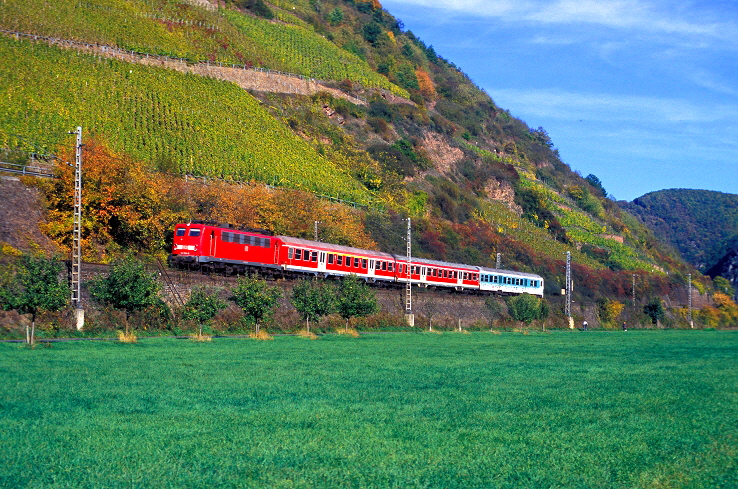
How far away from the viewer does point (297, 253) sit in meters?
44.6

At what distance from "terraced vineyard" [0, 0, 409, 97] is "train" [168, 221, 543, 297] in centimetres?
4126

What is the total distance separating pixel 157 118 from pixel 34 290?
134 ft

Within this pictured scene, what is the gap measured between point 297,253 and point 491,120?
120 m

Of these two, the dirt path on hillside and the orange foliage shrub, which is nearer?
the orange foliage shrub

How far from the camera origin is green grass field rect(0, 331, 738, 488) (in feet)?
30.3

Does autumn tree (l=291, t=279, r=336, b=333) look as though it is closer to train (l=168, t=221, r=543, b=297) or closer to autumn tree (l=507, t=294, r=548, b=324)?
train (l=168, t=221, r=543, b=297)

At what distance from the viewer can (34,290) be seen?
27.1 meters

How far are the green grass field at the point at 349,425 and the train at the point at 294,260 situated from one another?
1654 centimetres

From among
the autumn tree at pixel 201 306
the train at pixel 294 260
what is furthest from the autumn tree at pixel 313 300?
the autumn tree at pixel 201 306

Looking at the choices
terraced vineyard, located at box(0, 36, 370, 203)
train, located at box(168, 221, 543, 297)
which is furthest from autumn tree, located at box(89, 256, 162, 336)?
terraced vineyard, located at box(0, 36, 370, 203)

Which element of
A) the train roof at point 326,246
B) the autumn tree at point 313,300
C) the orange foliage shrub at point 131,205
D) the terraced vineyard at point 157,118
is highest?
the terraced vineyard at point 157,118

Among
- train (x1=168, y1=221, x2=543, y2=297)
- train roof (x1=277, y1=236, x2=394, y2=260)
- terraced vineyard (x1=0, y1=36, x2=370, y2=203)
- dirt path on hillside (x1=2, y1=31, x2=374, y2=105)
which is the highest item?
dirt path on hillside (x1=2, y1=31, x2=374, y2=105)

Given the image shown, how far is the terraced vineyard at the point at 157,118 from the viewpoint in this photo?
55.4 m

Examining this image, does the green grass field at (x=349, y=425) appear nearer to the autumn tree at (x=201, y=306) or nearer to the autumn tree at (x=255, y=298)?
the autumn tree at (x=201, y=306)
